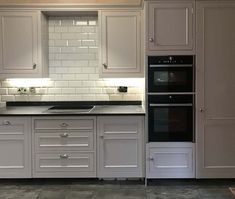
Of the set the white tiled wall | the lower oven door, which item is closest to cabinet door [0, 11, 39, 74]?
the white tiled wall

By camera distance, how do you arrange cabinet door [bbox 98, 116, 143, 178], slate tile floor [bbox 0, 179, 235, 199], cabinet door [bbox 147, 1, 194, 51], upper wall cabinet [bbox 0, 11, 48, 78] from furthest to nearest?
upper wall cabinet [bbox 0, 11, 48, 78]
cabinet door [bbox 98, 116, 143, 178]
cabinet door [bbox 147, 1, 194, 51]
slate tile floor [bbox 0, 179, 235, 199]

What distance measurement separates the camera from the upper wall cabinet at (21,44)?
3.95m

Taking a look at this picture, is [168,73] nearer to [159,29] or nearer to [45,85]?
[159,29]

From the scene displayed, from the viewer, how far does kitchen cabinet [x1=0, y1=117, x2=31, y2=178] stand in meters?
3.69

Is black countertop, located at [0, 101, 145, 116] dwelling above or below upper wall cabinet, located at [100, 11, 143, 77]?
below

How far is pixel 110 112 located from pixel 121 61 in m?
0.69

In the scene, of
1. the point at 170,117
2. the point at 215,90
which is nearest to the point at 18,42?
the point at 170,117

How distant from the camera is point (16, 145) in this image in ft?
12.1

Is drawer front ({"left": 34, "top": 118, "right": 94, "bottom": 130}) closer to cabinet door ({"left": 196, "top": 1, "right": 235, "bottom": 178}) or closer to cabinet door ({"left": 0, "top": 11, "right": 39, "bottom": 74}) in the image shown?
cabinet door ({"left": 0, "top": 11, "right": 39, "bottom": 74})

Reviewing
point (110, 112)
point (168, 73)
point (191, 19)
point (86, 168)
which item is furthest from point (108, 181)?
point (191, 19)

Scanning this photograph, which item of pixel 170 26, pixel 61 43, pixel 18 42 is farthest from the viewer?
pixel 61 43

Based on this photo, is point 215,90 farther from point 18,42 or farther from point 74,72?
point 18,42

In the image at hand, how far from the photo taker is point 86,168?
3.72 m

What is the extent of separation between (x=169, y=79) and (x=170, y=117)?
42 centimetres
